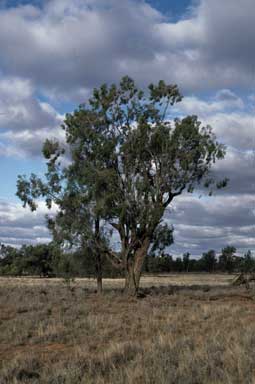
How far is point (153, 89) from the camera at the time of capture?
108 ft

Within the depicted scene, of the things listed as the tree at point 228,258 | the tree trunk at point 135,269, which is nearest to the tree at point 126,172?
the tree trunk at point 135,269

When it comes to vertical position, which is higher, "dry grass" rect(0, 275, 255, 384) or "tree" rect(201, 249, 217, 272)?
"tree" rect(201, 249, 217, 272)

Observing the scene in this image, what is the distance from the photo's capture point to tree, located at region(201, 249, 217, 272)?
16312 cm

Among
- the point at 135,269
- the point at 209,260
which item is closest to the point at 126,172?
the point at 135,269

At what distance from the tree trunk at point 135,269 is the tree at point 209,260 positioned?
441ft

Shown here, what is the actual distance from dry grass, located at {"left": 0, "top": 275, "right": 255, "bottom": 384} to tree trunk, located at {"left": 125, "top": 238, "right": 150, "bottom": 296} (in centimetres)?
692

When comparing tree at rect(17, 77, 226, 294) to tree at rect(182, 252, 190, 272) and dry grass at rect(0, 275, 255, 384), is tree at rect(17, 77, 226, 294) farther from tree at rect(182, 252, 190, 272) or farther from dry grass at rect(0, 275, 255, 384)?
tree at rect(182, 252, 190, 272)

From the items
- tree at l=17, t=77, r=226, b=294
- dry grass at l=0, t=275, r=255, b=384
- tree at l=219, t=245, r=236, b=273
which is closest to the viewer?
dry grass at l=0, t=275, r=255, b=384

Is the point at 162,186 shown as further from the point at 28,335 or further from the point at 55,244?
the point at 28,335

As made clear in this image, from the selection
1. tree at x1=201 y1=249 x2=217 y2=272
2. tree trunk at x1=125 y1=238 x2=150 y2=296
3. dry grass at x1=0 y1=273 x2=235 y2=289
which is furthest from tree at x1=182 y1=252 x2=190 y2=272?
tree trunk at x1=125 y1=238 x2=150 y2=296

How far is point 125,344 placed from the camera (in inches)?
507

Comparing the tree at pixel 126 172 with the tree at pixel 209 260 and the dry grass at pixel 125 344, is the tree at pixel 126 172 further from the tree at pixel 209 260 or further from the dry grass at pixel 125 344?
the tree at pixel 209 260

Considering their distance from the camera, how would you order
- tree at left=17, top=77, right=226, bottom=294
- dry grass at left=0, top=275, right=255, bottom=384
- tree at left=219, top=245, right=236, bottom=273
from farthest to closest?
tree at left=219, top=245, right=236, bottom=273, tree at left=17, top=77, right=226, bottom=294, dry grass at left=0, top=275, right=255, bottom=384

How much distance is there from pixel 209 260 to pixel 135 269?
446ft
